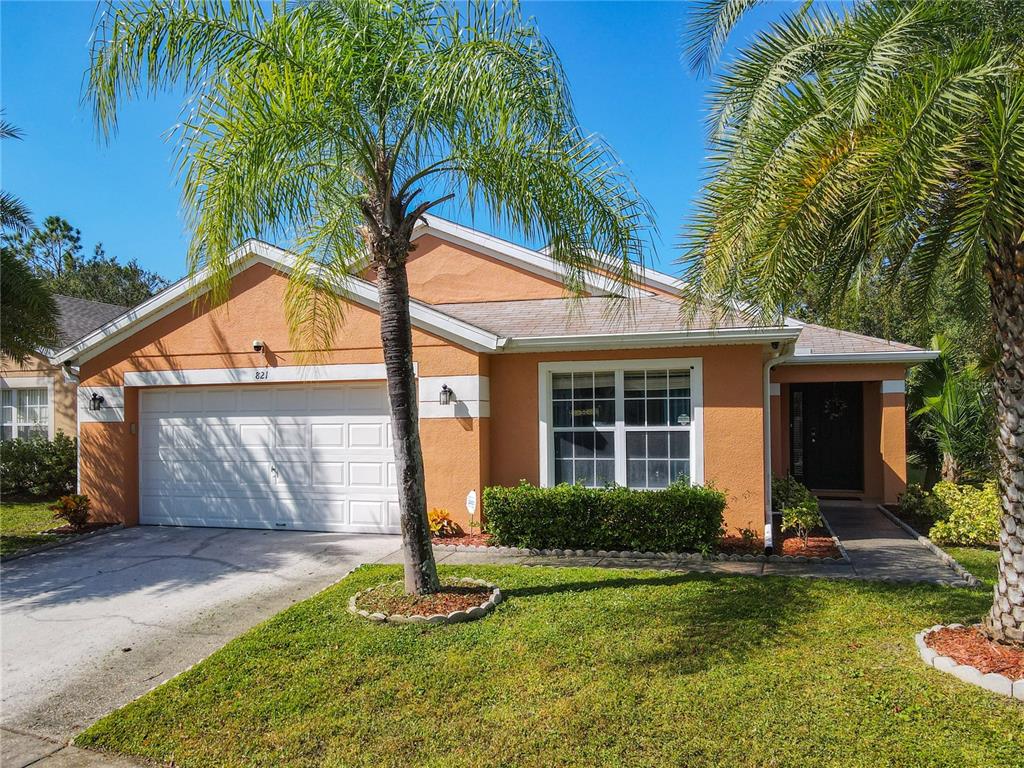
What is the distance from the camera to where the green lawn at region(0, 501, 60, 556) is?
10211 millimetres

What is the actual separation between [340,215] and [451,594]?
4622 mm

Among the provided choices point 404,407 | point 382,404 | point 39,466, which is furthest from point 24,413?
point 404,407

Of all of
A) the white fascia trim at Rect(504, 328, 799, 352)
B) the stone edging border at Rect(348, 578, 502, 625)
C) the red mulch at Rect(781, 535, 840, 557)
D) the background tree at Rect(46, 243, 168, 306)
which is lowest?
the red mulch at Rect(781, 535, 840, 557)

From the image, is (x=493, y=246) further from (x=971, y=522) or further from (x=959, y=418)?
(x=959, y=418)

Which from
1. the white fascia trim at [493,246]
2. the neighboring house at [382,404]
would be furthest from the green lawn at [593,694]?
the white fascia trim at [493,246]

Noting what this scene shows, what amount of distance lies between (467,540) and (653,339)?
4073 mm

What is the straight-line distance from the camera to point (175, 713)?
4723mm

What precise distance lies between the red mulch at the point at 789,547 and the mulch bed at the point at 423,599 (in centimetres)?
390

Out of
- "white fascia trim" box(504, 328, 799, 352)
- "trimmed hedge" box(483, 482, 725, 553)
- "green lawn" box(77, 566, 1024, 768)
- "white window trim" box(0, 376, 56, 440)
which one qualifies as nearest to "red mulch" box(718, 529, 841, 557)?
"trimmed hedge" box(483, 482, 725, 553)

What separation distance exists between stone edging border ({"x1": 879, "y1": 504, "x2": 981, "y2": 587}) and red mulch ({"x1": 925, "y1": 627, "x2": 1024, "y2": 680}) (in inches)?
89.4

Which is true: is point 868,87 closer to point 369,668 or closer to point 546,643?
point 546,643

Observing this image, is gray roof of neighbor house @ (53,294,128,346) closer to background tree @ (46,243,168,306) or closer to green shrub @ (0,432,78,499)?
green shrub @ (0,432,78,499)

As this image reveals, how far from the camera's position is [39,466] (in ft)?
49.1

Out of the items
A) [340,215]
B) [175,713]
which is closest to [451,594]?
[175,713]
